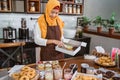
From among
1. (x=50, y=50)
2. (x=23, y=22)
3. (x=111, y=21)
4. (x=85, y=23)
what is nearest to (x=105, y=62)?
(x=50, y=50)

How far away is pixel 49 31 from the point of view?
262 cm

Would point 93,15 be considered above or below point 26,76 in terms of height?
above

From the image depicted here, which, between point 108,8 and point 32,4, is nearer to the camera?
point 32,4

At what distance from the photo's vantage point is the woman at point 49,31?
2.47m

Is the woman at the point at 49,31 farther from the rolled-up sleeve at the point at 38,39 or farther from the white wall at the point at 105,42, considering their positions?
the white wall at the point at 105,42

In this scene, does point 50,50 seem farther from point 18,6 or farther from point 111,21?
point 111,21

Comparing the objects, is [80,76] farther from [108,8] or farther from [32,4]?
[108,8]

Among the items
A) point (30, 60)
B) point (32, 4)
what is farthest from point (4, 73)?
point (32, 4)

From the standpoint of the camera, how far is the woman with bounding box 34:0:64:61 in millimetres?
2472

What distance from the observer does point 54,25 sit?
2.66 metres

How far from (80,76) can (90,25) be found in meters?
3.07

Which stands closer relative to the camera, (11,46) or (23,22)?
(11,46)

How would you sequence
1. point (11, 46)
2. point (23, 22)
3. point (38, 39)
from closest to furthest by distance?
point (38, 39) < point (11, 46) < point (23, 22)

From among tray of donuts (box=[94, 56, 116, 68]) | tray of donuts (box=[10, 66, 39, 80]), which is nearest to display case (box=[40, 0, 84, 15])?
tray of donuts (box=[94, 56, 116, 68])
